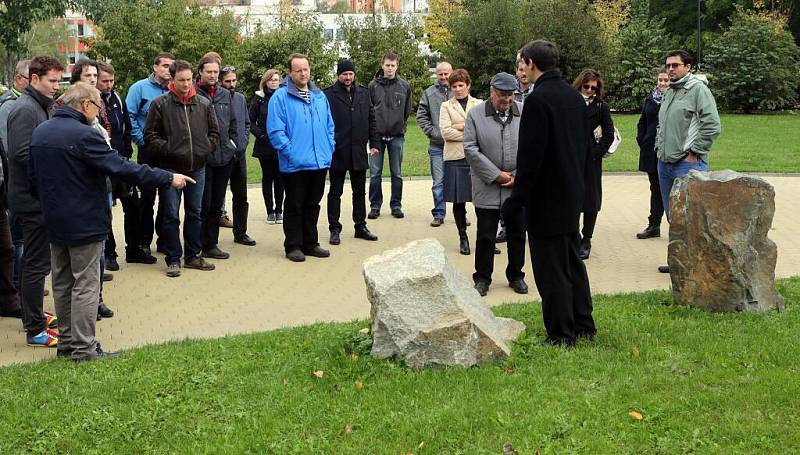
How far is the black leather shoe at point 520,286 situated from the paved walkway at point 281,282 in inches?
3.6

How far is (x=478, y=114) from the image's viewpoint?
8492mm

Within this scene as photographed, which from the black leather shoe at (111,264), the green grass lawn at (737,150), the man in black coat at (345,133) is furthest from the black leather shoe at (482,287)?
the green grass lawn at (737,150)

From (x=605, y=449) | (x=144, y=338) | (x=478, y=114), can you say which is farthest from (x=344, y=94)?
(x=605, y=449)

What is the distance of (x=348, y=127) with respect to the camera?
435 inches

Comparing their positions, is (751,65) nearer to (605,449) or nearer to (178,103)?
(178,103)

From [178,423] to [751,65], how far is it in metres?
35.3

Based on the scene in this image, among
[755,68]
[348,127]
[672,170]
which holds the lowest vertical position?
[672,170]

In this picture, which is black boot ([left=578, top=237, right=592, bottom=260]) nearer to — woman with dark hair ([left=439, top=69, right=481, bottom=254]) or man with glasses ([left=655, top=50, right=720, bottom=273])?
man with glasses ([left=655, top=50, right=720, bottom=273])

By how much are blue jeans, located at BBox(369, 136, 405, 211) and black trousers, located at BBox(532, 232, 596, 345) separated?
6.13m

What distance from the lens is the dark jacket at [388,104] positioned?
1221 centimetres

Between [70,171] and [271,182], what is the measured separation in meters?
6.01

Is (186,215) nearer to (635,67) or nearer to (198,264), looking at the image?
(198,264)

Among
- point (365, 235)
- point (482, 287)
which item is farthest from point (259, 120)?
point (482, 287)


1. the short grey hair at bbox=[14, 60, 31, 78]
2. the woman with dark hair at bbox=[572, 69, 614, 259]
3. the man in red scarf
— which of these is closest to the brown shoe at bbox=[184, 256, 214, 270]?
the man in red scarf
